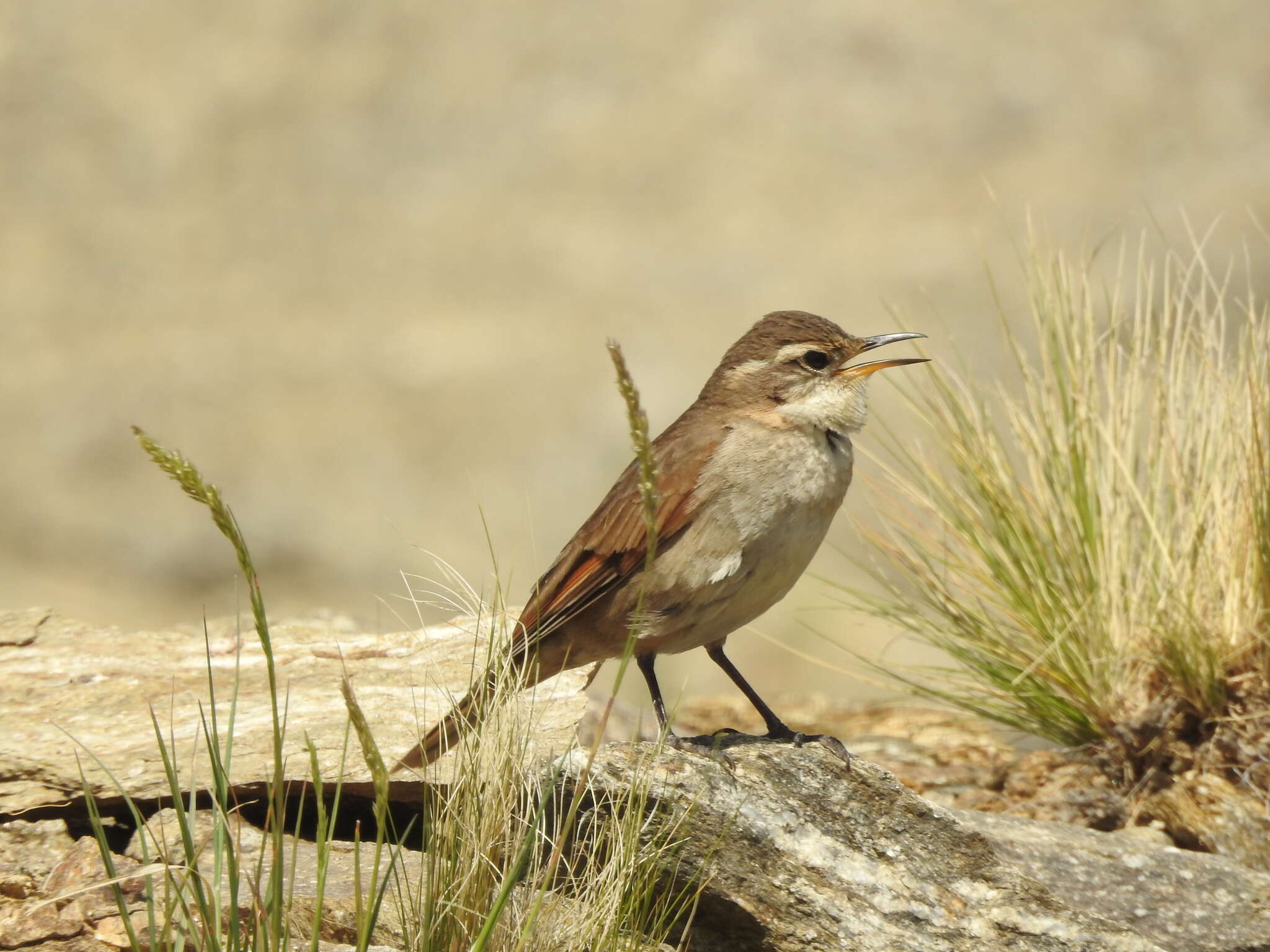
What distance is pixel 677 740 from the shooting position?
4.34 meters

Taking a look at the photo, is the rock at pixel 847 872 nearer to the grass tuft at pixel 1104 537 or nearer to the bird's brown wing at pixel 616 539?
the bird's brown wing at pixel 616 539

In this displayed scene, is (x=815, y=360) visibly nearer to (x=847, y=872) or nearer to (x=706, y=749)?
(x=706, y=749)

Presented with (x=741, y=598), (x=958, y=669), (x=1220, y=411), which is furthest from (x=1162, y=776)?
(x=741, y=598)

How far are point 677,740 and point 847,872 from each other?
653mm

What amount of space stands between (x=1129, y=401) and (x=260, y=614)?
4.19 meters

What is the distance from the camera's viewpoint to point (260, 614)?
8.25 ft

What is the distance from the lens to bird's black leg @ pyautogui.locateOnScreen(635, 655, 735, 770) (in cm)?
411

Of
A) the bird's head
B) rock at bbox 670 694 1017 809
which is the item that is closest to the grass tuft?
rock at bbox 670 694 1017 809

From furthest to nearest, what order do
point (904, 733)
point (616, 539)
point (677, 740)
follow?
point (904, 733)
point (616, 539)
point (677, 740)

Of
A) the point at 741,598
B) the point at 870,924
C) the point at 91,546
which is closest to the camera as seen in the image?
the point at 870,924

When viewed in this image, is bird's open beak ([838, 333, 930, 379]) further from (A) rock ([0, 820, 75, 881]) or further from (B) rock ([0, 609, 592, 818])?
(A) rock ([0, 820, 75, 881])

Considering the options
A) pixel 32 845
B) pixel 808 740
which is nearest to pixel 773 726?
pixel 808 740

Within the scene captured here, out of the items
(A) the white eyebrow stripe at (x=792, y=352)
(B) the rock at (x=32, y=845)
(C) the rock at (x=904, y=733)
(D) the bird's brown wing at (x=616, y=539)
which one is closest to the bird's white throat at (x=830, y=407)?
(A) the white eyebrow stripe at (x=792, y=352)

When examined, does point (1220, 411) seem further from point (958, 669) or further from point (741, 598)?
point (741, 598)
